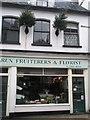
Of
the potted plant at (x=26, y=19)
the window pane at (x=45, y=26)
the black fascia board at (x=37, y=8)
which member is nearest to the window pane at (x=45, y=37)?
the window pane at (x=45, y=26)

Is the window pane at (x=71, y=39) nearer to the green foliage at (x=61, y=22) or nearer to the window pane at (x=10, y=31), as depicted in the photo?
the green foliage at (x=61, y=22)

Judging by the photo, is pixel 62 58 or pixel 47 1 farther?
pixel 47 1

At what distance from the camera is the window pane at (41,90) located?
10.4 m

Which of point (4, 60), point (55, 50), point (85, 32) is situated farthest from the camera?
point (85, 32)

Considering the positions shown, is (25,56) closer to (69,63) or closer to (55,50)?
(55,50)

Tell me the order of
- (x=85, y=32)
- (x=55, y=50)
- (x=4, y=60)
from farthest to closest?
1. (x=85, y=32)
2. (x=55, y=50)
3. (x=4, y=60)

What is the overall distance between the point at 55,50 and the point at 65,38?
44.7 inches

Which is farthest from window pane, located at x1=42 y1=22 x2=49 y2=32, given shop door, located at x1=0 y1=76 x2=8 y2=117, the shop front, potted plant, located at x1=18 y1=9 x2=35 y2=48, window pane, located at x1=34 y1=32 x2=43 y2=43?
shop door, located at x1=0 y1=76 x2=8 y2=117

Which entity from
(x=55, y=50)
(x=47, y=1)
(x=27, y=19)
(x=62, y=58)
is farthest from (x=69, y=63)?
(x=47, y=1)

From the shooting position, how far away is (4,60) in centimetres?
1005

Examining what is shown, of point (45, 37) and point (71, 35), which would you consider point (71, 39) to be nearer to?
point (71, 35)

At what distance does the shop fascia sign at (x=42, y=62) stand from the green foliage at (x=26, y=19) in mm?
2117

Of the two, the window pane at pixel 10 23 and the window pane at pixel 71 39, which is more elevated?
the window pane at pixel 10 23

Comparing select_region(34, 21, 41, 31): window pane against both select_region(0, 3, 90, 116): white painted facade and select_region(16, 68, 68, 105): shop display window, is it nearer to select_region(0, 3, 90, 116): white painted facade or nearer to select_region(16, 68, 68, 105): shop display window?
select_region(0, 3, 90, 116): white painted facade
